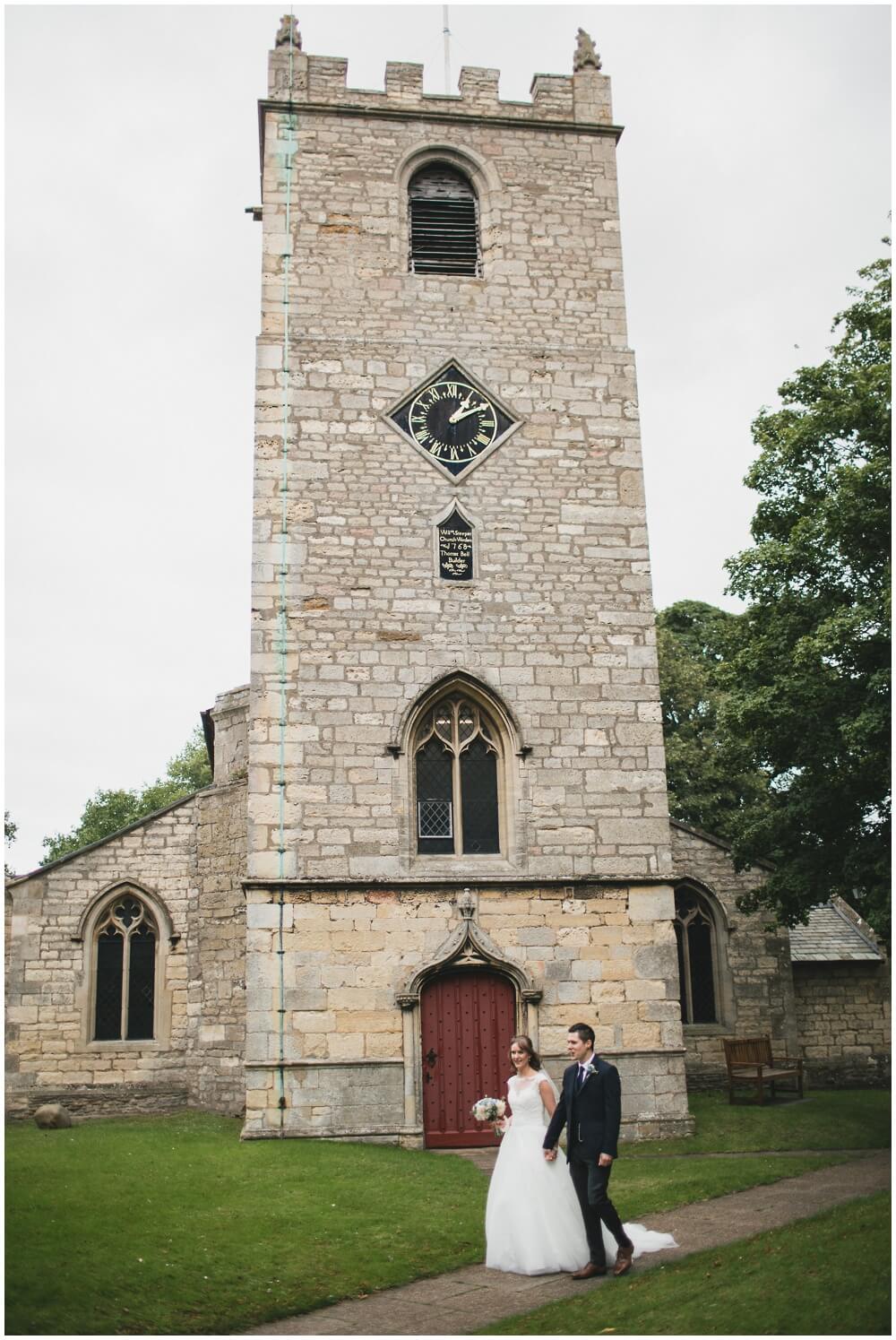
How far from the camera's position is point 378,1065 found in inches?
566

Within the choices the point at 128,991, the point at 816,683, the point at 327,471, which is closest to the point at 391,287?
the point at 327,471

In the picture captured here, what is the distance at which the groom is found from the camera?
8.22 m

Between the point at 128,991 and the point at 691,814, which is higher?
the point at 691,814

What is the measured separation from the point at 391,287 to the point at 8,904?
12120 mm

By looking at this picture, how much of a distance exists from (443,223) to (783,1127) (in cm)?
1379

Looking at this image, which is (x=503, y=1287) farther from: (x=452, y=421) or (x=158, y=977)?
(x=158, y=977)

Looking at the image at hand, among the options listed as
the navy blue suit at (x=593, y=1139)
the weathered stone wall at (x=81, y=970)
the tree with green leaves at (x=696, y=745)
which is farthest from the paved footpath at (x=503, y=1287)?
the tree with green leaves at (x=696, y=745)

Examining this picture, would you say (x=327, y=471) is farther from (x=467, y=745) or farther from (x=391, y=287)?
(x=467, y=745)

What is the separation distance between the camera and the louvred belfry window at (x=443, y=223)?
59.4 ft

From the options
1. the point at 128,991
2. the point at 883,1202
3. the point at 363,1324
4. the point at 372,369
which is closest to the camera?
the point at 363,1324

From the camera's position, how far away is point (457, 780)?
1578 cm

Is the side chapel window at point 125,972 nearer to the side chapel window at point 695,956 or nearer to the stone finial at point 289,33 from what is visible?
the side chapel window at point 695,956

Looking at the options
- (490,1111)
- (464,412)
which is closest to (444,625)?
(464,412)

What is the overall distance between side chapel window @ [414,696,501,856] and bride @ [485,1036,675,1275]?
21.6 feet
